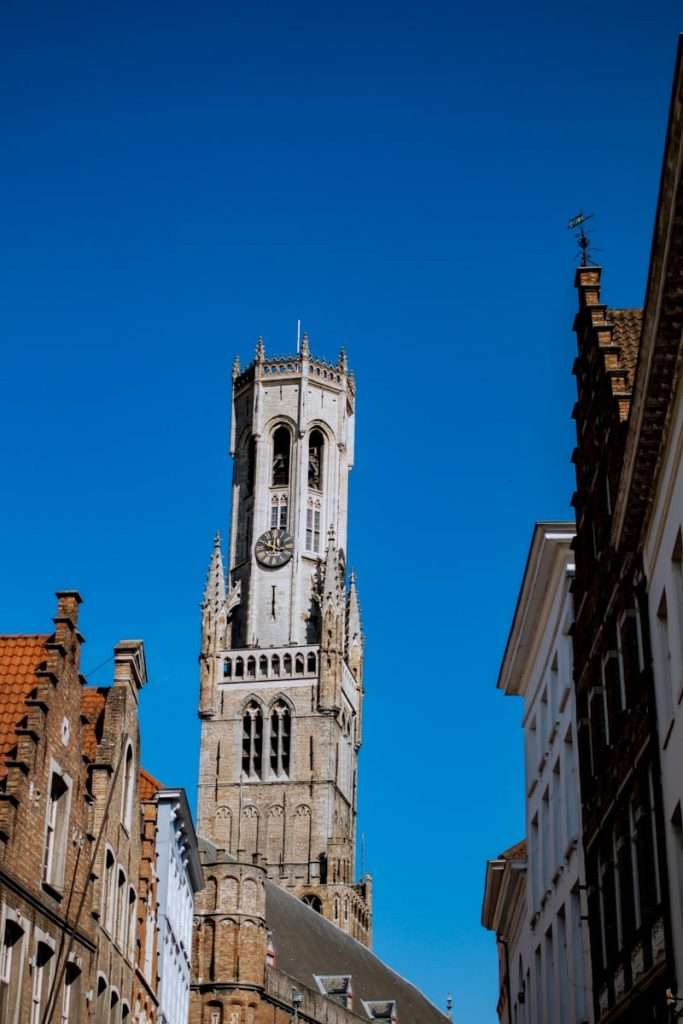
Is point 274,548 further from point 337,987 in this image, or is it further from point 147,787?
point 147,787

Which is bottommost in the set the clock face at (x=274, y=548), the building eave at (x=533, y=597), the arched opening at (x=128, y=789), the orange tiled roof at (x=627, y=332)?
the arched opening at (x=128, y=789)

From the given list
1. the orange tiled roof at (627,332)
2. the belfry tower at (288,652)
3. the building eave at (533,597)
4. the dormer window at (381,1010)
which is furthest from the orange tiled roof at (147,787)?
the belfry tower at (288,652)

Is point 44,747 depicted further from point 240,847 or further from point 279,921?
point 240,847

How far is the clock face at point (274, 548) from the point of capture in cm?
12475

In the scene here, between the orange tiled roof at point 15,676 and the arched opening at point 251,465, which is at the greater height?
A: the arched opening at point 251,465

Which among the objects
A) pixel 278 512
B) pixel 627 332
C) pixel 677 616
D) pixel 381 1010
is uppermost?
pixel 278 512

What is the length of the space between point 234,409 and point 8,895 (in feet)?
367

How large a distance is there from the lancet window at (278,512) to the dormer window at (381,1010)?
45185 millimetres

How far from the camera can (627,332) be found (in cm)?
2875

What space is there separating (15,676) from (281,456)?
104 metres

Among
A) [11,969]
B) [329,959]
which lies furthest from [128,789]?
[329,959]

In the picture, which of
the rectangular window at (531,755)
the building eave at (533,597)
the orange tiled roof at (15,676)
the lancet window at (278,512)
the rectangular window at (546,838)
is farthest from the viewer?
the lancet window at (278,512)

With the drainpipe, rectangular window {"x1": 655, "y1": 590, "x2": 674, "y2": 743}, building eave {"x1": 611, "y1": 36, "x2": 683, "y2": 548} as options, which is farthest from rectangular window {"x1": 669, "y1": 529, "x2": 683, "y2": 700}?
the drainpipe

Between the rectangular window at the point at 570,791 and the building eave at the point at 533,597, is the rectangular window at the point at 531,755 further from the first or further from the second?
the rectangular window at the point at 570,791
